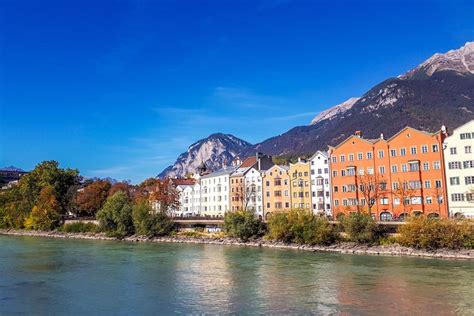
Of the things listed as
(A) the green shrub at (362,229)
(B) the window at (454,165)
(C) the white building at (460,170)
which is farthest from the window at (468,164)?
(A) the green shrub at (362,229)

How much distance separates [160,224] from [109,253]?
20011 mm

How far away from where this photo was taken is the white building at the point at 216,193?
9494 centimetres

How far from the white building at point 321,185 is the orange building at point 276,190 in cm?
604

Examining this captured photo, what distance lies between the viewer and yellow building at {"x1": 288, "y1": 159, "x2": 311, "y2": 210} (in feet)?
258

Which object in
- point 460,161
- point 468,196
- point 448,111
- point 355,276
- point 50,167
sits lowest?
point 355,276

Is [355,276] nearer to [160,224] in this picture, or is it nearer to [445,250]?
[445,250]

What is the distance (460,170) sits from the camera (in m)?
59.5

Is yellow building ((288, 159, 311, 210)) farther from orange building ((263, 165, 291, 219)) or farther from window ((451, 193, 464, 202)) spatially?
window ((451, 193, 464, 202))

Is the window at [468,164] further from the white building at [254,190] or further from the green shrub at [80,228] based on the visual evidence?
the green shrub at [80,228]

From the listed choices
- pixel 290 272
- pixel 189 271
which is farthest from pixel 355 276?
pixel 189 271

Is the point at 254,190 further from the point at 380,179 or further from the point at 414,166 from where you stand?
the point at 414,166

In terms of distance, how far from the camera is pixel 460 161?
59625mm

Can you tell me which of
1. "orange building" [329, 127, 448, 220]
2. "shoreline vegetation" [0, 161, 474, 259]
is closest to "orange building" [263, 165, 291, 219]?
"orange building" [329, 127, 448, 220]

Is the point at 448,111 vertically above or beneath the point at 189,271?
above
